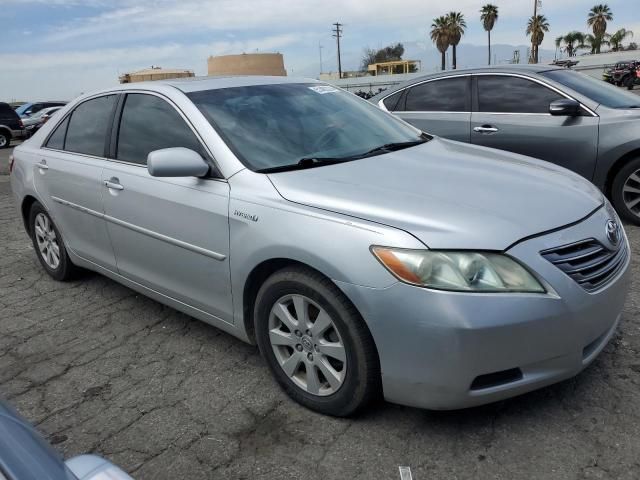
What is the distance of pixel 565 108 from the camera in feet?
17.4

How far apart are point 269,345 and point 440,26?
68.4m

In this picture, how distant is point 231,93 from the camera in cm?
343

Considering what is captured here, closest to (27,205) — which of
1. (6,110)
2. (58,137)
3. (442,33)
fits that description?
(58,137)

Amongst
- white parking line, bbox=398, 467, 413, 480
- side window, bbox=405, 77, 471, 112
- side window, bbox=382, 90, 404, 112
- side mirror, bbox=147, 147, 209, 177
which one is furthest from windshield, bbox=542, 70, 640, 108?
white parking line, bbox=398, 467, 413, 480

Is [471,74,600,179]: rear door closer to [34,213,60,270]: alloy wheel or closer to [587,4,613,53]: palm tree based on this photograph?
[34,213,60,270]: alloy wheel

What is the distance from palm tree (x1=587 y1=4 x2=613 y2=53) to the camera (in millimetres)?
69756

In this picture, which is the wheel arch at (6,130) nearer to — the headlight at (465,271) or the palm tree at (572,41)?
the headlight at (465,271)

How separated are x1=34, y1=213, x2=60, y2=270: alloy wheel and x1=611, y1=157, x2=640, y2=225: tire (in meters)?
4.85

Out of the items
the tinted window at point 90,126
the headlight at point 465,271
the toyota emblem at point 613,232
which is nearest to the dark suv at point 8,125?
the tinted window at point 90,126

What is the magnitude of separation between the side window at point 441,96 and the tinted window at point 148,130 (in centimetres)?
360

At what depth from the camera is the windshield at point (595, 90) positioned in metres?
5.49

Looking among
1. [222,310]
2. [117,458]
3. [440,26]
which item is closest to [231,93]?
[222,310]

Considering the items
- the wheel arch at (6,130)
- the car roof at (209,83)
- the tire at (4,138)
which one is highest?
the car roof at (209,83)

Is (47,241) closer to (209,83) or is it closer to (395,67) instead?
(209,83)
